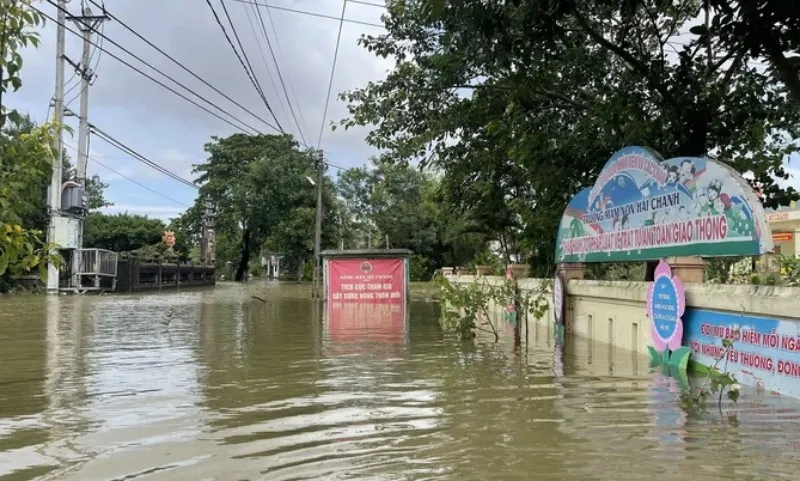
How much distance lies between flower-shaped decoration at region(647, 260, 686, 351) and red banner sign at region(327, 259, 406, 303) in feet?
47.2

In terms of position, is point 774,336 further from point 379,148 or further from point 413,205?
point 413,205

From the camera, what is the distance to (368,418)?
611cm

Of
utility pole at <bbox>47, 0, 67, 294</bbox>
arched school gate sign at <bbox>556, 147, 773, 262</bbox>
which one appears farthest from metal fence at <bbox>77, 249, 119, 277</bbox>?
arched school gate sign at <bbox>556, 147, 773, 262</bbox>

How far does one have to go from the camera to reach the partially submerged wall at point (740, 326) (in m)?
6.33

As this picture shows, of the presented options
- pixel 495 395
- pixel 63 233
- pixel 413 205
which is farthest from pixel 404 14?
pixel 413 205

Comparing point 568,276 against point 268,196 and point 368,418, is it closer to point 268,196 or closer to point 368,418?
point 368,418

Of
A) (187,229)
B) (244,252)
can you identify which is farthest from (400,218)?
(187,229)

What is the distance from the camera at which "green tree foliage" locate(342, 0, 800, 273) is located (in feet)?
27.3

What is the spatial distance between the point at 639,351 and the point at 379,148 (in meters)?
8.37

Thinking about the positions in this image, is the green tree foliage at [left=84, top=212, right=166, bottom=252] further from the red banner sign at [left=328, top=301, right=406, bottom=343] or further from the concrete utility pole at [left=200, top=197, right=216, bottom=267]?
the red banner sign at [left=328, top=301, right=406, bottom=343]

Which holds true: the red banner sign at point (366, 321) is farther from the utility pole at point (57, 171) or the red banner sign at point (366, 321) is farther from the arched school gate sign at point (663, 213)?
the utility pole at point (57, 171)

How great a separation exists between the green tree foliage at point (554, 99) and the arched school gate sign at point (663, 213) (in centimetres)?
92

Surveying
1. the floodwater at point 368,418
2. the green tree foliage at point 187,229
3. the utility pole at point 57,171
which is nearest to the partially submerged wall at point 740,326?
the floodwater at point 368,418

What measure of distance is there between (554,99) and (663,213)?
4.74 m
